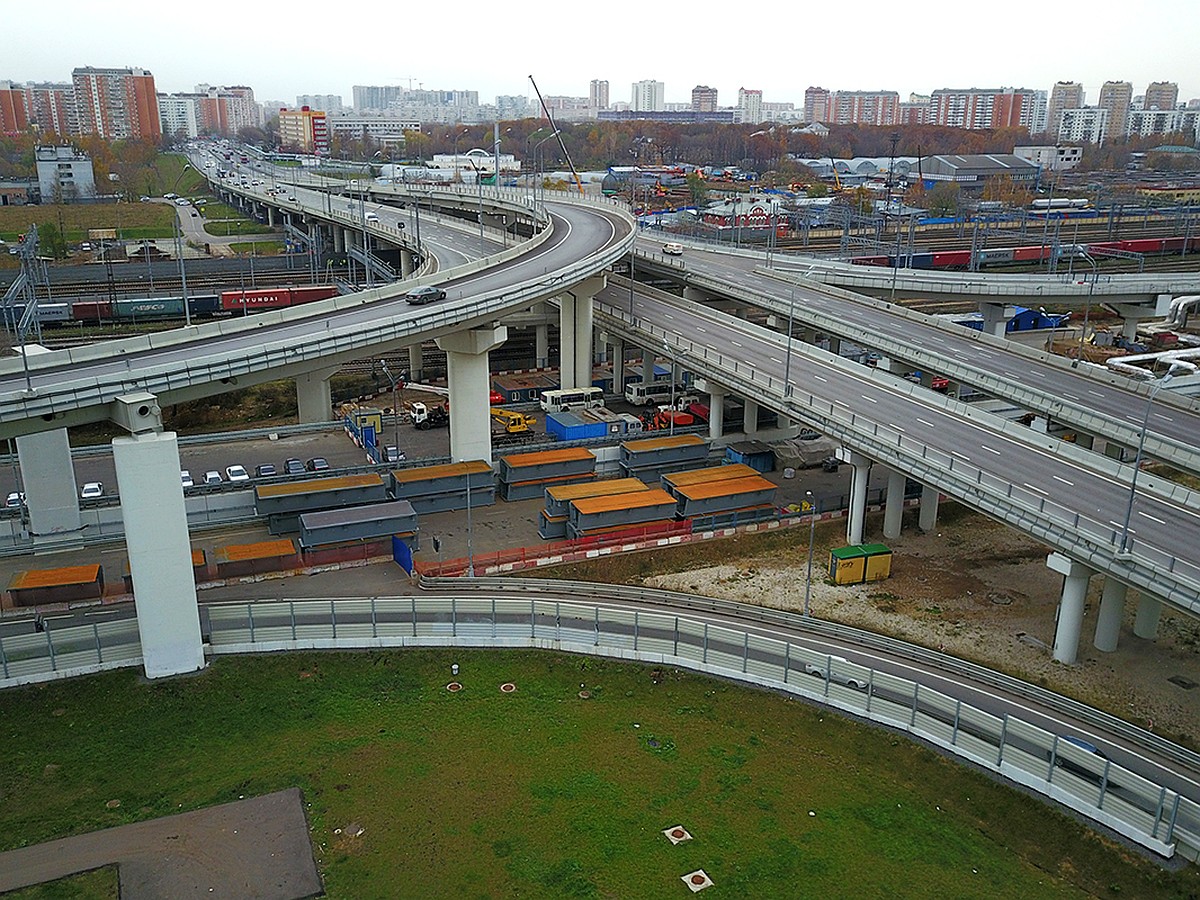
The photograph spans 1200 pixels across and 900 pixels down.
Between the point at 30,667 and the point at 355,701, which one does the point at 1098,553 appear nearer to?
the point at 355,701

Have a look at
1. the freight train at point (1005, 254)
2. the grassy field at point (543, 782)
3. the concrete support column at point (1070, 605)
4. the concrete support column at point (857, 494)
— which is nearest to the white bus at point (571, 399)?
the concrete support column at point (857, 494)

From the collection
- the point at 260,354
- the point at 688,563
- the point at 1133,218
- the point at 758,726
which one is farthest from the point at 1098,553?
the point at 1133,218

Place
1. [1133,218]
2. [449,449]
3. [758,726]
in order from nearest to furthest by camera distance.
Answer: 1. [758,726]
2. [449,449]
3. [1133,218]

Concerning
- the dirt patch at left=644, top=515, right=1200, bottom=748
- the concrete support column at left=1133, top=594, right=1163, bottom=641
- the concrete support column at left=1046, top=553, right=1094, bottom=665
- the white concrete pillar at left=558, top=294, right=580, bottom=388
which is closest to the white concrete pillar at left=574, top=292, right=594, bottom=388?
the white concrete pillar at left=558, top=294, right=580, bottom=388

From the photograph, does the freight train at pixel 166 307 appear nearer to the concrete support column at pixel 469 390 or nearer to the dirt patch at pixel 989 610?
the concrete support column at pixel 469 390

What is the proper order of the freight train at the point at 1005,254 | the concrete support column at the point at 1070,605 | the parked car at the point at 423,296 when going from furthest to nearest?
1. the freight train at the point at 1005,254
2. the parked car at the point at 423,296
3. the concrete support column at the point at 1070,605

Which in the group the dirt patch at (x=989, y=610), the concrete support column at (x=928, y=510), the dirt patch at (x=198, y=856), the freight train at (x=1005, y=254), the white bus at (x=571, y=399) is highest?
the freight train at (x=1005, y=254)
